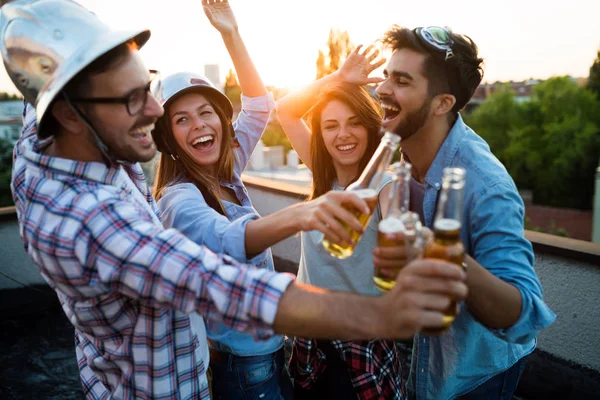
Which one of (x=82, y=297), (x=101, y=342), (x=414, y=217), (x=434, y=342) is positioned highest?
(x=414, y=217)

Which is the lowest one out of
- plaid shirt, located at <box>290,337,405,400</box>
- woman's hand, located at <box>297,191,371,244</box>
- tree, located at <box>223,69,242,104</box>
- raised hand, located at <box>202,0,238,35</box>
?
tree, located at <box>223,69,242,104</box>

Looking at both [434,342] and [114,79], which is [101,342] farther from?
[434,342]

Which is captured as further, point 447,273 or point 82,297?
point 82,297

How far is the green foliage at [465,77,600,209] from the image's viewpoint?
52.0 meters

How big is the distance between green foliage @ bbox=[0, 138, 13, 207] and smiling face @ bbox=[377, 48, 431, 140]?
12.7 metres

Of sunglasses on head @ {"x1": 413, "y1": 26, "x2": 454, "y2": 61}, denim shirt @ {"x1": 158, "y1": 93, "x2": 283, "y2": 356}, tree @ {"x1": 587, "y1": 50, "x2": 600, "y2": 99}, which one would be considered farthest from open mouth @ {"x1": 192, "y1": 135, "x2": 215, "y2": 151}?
tree @ {"x1": 587, "y1": 50, "x2": 600, "y2": 99}

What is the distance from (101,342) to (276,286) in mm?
909

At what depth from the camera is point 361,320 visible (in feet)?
3.77

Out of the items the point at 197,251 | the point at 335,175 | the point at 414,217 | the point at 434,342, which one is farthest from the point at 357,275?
the point at 197,251

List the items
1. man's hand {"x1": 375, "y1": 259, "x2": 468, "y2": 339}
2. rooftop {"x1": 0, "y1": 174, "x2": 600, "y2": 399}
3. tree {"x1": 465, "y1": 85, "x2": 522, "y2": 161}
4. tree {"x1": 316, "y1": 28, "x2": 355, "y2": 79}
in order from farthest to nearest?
tree {"x1": 465, "y1": 85, "x2": 522, "y2": 161}, tree {"x1": 316, "y1": 28, "x2": 355, "y2": 79}, rooftop {"x1": 0, "y1": 174, "x2": 600, "y2": 399}, man's hand {"x1": 375, "y1": 259, "x2": 468, "y2": 339}

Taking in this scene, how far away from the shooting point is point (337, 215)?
4.67 feet

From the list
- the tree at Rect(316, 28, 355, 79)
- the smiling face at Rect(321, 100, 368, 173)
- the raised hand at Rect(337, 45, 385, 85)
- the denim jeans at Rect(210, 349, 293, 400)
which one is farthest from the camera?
the tree at Rect(316, 28, 355, 79)

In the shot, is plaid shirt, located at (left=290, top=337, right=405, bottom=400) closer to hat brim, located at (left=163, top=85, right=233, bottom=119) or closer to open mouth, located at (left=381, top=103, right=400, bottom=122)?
open mouth, located at (left=381, top=103, right=400, bottom=122)

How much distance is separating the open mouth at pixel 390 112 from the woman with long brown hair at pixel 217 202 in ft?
3.15
